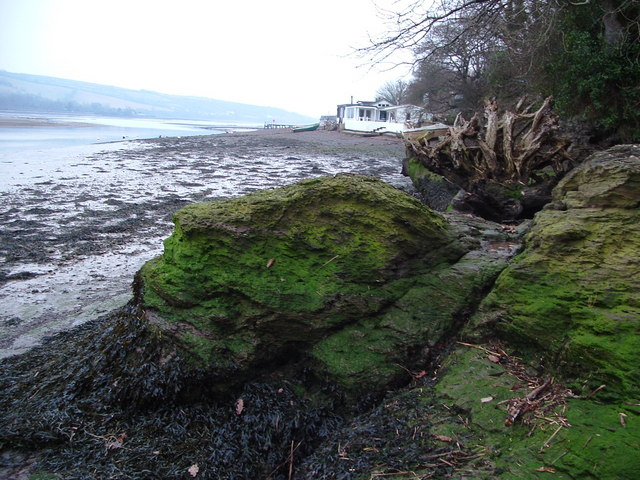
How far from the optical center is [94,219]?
9.48 m

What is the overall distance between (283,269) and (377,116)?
1926 inches

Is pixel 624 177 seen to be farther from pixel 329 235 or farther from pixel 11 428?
pixel 11 428

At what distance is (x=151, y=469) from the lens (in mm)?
3105

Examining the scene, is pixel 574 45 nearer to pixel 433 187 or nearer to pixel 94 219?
pixel 433 187

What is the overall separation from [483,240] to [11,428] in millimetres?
4235

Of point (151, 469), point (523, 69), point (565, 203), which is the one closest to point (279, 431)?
point (151, 469)

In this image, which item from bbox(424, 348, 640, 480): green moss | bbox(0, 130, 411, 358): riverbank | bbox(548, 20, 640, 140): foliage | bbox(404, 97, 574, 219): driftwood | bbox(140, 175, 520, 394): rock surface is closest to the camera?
bbox(424, 348, 640, 480): green moss

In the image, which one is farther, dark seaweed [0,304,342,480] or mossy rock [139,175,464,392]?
mossy rock [139,175,464,392]

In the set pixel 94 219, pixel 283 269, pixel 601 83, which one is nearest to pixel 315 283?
pixel 283 269

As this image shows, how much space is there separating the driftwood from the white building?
30.4 meters

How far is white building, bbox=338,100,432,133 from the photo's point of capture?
134 ft

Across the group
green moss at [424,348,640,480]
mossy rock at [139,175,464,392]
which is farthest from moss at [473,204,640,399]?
mossy rock at [139,175,464,392]

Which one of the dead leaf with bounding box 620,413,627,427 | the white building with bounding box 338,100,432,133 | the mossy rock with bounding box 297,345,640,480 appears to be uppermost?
the white building with bounding box 338,100,432,133

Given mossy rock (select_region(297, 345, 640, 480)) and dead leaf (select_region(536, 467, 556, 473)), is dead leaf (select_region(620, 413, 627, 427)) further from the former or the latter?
dead leaf (select_region(536, 467, 556, 473))
